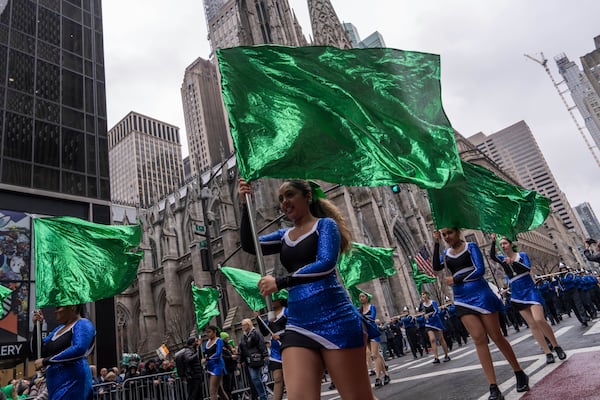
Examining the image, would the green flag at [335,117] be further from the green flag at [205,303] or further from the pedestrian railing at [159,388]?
the green flag at [205,303]

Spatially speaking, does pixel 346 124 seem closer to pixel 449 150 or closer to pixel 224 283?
pixel 449 150

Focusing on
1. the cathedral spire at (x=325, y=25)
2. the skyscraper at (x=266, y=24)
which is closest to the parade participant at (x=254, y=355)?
the skyscraper at (x=266, y=24)

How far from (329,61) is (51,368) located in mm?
5040

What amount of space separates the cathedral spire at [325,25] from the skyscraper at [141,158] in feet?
237

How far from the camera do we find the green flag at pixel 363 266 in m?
12.7

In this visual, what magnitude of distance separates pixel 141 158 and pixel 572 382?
13095 centimetres

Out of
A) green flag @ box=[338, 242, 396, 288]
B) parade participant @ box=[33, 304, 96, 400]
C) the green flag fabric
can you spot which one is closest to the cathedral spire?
green flag @ box=[338, 242, 396, 288]

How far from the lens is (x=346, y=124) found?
4.71m

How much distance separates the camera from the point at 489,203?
705 cm

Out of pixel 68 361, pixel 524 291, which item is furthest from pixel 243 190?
pixel 524 291

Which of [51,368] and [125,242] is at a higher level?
[125,242]

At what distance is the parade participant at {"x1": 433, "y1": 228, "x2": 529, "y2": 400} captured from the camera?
469 centimetres

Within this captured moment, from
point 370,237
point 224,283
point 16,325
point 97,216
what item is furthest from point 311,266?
point 224,283

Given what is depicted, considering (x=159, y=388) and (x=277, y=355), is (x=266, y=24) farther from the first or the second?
(x=277, y=355)
